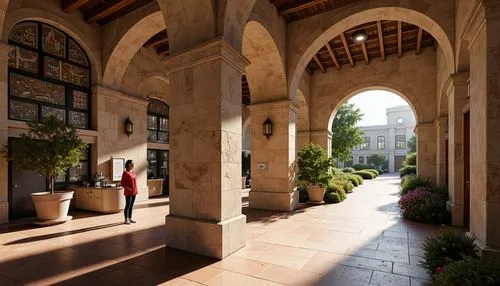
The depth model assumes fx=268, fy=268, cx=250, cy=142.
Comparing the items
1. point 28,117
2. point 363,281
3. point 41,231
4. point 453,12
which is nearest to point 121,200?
point 41,231

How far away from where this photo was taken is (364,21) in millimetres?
7551

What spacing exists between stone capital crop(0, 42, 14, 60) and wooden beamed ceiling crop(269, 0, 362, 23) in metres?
6.64

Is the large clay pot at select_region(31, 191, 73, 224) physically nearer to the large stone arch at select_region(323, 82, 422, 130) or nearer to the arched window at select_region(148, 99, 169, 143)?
the arched window at select_region(148, 99, 169, 143)

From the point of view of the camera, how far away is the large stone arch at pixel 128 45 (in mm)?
8047

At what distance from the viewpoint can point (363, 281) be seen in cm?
330

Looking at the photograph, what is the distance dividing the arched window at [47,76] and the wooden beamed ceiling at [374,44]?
8.76 m

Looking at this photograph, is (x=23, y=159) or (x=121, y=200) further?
(x=121, y=200)

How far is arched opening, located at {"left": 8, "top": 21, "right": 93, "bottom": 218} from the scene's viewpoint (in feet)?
22.8

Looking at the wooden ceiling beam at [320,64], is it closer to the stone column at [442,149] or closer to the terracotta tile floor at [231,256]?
the stone column at [442,149]

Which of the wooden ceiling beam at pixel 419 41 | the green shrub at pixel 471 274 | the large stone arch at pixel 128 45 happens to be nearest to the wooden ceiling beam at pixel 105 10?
the large stone arch at pixel 128 45

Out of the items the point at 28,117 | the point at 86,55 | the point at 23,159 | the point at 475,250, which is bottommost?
the point at 475,250

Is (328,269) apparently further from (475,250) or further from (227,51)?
(227,51)

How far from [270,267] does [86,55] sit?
8.88m

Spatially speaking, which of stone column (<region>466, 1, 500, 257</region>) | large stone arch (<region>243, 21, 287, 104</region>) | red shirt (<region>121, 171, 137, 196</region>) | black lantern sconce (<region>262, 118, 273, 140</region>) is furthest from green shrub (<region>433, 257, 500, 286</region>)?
large stone arch (<region>243, 21, 287, 104</region>)
